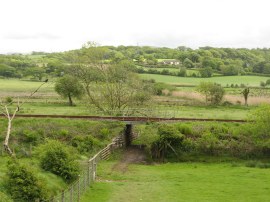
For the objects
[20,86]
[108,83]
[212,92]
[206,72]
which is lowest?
[20,86]

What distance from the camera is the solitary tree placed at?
225 ft

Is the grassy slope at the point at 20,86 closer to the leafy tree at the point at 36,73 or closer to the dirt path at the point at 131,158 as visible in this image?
the leafy tree at the point at 36,73

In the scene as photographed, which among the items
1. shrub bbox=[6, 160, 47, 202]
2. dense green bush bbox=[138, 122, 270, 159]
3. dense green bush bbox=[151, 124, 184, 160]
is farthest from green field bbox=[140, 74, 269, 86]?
shrub bbox=[6, 160, 47, 202]

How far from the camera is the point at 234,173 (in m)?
39.0

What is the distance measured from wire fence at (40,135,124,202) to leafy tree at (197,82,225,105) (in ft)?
103

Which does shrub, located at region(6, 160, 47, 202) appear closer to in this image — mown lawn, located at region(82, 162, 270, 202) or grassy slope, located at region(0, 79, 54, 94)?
mown lawn, located at region(82, 162, 270, 202)

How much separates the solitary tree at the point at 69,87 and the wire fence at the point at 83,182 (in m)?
23.4

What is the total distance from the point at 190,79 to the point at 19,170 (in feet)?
266

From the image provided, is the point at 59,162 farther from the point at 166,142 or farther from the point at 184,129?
the point at 184,129

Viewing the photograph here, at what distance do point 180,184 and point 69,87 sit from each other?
37620mm

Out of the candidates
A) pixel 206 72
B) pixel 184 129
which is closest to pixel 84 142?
pixel 184 129

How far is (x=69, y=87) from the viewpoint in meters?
68.6

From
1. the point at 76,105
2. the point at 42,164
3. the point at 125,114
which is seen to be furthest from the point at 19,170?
the point at 76,105

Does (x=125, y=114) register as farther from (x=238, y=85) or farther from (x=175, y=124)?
(x=238, y=85)
